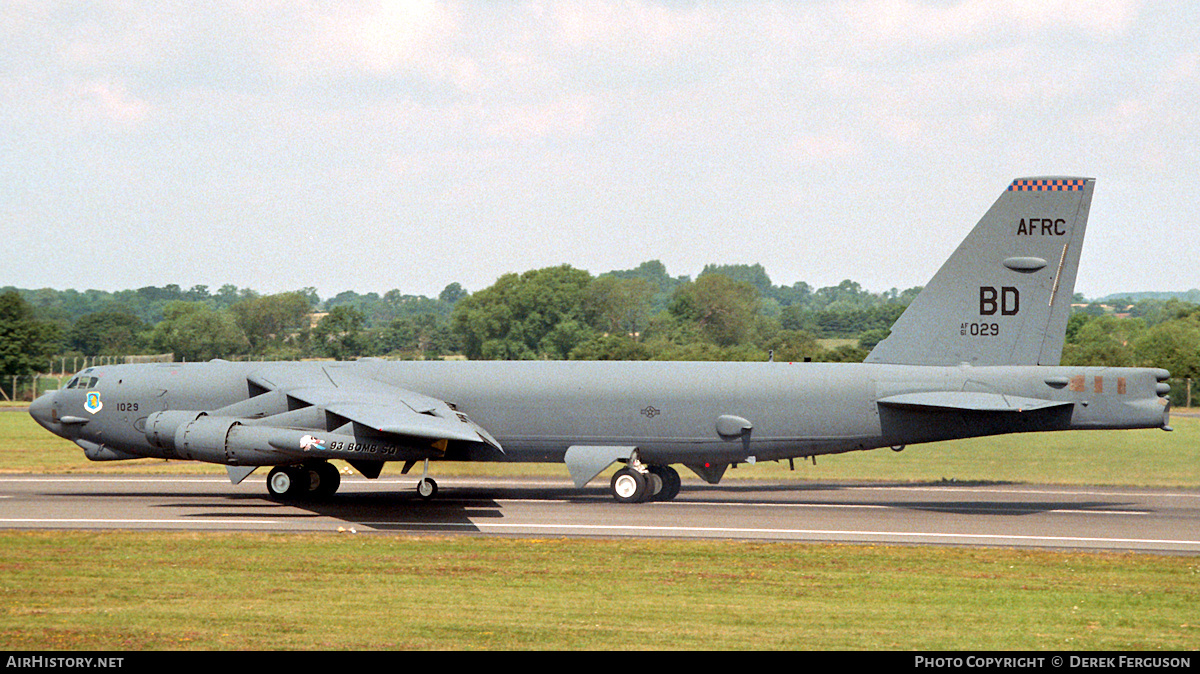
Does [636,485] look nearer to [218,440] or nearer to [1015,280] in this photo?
[218,440]

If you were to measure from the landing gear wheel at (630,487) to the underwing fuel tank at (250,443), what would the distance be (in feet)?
15.0

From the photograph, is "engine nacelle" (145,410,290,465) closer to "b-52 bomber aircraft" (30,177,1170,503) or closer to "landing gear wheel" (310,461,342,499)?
"b-52 bomber aircraft" (30,177,1170,503)

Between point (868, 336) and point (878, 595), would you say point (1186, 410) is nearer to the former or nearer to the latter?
point (868, 336)

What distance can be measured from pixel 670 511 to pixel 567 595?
10.1 meters

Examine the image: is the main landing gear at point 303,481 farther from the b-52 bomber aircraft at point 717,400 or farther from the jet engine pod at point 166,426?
the jet engine pod at point 166,426

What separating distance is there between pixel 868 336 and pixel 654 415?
6006 centimetres

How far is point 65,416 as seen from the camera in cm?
2936

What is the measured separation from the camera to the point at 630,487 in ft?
90.5

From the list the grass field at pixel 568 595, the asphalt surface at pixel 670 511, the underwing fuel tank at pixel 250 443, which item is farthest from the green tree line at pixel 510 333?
the grass field at pixel 568 595

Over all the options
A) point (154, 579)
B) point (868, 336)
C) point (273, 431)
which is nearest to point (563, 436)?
point (273, 431)

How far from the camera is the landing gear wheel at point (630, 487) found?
90.4 feet

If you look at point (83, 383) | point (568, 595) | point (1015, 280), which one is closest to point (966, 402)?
point (1015, 280)

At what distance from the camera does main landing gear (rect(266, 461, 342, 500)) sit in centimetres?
2800

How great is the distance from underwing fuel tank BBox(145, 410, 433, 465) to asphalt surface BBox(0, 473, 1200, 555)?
1.19m
